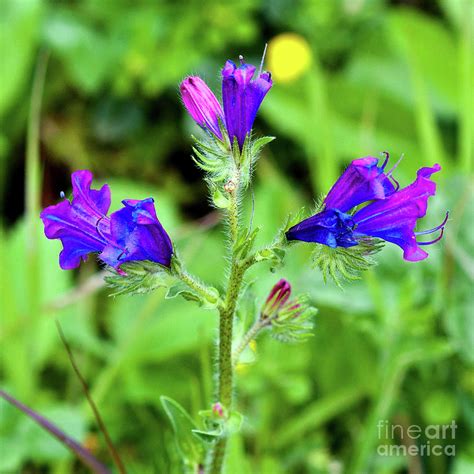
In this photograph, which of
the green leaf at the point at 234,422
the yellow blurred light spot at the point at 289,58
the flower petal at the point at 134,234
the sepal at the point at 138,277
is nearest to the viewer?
the flower petal at the point at 134,234

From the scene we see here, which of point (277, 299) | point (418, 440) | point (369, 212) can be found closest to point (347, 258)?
point (369, 212)

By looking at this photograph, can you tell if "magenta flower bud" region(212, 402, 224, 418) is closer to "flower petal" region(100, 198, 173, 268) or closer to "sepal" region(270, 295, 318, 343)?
"sepal" region(270, 295, 318, 343)

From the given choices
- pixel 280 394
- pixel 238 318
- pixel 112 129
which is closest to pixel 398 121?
pixel 112 129


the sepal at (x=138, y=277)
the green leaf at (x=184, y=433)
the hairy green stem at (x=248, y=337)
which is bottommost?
the green leaf at (x=184, y=433)

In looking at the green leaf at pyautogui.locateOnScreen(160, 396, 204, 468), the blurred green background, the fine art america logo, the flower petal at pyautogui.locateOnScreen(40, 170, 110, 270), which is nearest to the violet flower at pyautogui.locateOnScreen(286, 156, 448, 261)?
the blurred green background

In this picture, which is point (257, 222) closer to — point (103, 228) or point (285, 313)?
point (285, 313)

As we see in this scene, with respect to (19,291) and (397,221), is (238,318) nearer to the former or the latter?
(397,221)

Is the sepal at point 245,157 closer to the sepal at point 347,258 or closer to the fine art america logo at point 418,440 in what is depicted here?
the sepal at point 347,258

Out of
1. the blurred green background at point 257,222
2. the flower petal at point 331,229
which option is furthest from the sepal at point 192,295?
the flower petal at point 331,229

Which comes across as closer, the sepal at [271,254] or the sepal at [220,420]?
the sepal at [271,254]
